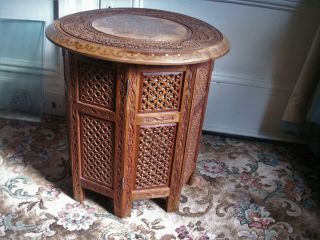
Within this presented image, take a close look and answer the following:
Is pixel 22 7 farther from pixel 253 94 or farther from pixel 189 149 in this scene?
pixel 253 94

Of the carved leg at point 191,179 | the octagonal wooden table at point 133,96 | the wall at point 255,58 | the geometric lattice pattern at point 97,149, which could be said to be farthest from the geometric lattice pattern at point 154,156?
the wall at point 255,58

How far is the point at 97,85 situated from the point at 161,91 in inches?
8.2

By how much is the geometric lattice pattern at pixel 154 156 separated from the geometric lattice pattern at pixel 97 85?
6.3 inches

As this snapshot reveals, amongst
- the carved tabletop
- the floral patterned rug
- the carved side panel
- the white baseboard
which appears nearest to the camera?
the carved tabletop

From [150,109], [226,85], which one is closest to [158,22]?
[150,109]

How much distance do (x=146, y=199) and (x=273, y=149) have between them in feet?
2.70

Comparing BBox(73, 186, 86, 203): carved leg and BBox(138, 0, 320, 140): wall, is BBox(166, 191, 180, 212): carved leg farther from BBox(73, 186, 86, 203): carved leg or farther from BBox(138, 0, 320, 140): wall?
BBox(138, 0, 320, 140): wall

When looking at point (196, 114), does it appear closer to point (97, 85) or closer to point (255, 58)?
point (97, 85)

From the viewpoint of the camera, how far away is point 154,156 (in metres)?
1.30

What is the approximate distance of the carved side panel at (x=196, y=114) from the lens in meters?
1.24

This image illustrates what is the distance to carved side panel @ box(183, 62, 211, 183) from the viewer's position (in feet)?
4.05

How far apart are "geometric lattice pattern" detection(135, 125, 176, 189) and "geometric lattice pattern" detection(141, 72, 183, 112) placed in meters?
0.09

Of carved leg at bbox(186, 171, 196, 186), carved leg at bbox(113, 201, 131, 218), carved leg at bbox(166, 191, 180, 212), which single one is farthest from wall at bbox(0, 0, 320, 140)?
carved leg at bbox(113, 201, 131, 218)

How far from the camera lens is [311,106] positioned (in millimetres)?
1721
